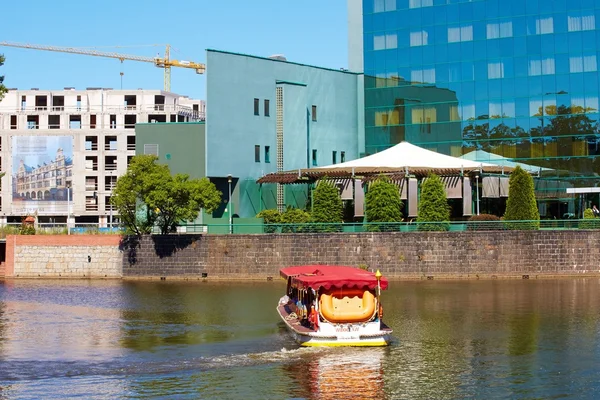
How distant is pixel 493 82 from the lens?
269 ft

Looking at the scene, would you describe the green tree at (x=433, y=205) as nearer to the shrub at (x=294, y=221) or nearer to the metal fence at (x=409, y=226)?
the metal fence at (x=409, y=226)

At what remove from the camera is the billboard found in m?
128

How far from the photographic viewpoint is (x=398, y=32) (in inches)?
3391

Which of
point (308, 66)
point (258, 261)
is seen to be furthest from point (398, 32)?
point (258, 261)

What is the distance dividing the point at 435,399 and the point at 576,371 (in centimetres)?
664

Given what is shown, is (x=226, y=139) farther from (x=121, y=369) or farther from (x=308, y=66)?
(x=121, y=369)

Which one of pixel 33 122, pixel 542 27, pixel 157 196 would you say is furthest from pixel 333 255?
pixel 33 122

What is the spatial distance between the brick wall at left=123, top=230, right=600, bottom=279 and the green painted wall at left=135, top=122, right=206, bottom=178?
12342 millimetres

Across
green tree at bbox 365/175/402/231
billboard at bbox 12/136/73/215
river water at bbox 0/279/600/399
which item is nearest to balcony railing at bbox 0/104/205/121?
billboard at bbox 12/136/73/215

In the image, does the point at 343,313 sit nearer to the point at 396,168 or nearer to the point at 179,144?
the point at 396,168

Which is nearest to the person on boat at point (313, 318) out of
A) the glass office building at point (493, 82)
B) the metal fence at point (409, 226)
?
the metal fence at point (409, 226)

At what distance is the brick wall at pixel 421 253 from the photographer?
220ft

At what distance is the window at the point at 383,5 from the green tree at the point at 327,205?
2103 cm

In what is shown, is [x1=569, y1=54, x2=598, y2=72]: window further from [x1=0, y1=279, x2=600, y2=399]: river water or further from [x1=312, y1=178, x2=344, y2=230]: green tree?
[x1=0, y1=279, x2=600, y2=399]: river water
